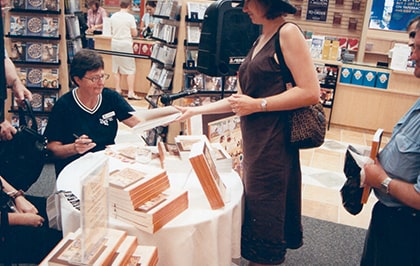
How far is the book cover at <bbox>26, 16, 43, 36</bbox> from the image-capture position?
4812mm

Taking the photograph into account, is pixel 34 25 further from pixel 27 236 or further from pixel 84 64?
pixel 27 236

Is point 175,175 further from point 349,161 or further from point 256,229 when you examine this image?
point 349,161

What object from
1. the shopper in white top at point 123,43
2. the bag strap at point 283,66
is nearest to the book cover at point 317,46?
the shopper in white top at point 123,43

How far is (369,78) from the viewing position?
6.66m

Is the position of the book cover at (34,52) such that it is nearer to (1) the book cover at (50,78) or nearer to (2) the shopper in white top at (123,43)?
(1) the book cover at (50,78)

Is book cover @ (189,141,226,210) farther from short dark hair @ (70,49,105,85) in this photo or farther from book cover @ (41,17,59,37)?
book cover @ (41,17,59,37)

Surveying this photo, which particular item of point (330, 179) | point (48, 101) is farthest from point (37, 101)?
point (330, 179)

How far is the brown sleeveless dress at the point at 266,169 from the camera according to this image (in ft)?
6.46

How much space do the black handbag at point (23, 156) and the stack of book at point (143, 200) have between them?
0.83 m

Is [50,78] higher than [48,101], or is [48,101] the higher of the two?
[50,78]

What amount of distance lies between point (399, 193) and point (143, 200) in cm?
100

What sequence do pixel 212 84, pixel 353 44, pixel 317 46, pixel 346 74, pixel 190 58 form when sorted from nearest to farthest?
pixel 190 58 < pixel 212 84 < pixel 346 74 < pixel 317 46 < pixel 353 44

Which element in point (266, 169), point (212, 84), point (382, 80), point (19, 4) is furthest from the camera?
point (382, 80)

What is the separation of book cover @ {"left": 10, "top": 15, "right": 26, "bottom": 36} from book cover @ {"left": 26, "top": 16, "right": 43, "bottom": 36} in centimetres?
5
